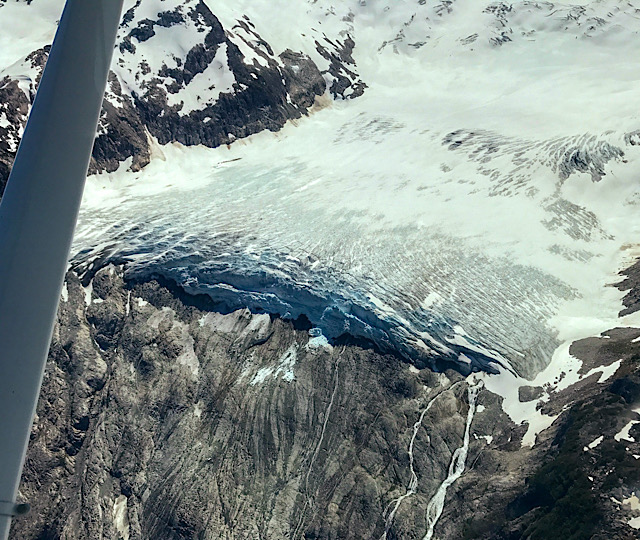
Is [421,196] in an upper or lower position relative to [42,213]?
lower

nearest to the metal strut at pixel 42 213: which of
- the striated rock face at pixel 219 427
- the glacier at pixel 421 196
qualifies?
the striated rock face at pixel 219 427

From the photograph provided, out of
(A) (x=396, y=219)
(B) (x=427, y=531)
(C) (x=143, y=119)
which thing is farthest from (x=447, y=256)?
(C) (x=143, y=119)

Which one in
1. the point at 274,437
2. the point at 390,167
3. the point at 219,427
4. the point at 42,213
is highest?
the point at 42,213

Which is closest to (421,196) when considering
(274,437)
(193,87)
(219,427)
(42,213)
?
(274,437)

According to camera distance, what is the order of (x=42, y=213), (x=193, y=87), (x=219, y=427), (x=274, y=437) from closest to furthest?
Answer: (x=42, y=213) → (x=274, y=437) → (x=219, y=427) → (x=193, y=87)

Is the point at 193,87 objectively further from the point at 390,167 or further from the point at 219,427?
the point at 219,427

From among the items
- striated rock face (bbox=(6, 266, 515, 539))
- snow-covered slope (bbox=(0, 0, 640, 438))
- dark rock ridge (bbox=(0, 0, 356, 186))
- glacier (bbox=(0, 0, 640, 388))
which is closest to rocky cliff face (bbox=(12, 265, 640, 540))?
striated rock face (bbox=(6, 266, 515, 539))

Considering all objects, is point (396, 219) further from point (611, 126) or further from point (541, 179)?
point (611, 126)

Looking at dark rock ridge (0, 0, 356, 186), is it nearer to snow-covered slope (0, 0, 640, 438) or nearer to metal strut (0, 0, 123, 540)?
snow-covered slope (0, 0, 640, 438)
